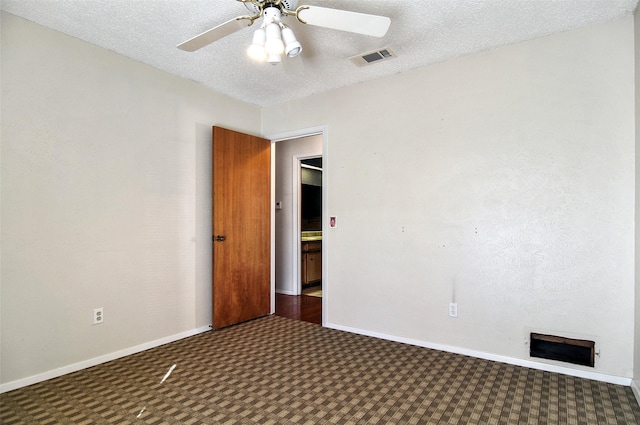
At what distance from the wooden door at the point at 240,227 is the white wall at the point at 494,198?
2.92 feet

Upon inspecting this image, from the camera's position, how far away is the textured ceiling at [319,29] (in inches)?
92.9

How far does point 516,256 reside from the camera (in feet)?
9.37

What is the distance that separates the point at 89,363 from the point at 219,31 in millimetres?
2661

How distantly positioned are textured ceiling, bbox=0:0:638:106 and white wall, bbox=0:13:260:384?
279 millimetres

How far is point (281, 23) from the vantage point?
2057mm

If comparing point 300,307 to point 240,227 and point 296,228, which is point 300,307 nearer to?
point 296,228

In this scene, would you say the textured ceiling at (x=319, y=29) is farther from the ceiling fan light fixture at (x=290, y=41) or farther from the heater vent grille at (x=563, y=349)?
the heater vent grille at (x=563, y=349)

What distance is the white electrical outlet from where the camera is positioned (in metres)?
2.87

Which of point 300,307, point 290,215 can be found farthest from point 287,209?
point 300,307

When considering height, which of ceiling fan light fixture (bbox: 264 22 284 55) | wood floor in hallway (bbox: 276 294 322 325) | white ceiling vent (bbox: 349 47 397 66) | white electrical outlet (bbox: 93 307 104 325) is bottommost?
wood floor in hallway (bbox: 276 294 322 325)

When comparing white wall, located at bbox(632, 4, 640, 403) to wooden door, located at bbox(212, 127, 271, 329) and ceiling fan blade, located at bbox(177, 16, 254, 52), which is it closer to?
ceiling fan blade, located at bbox(177, 16, 254, 52)

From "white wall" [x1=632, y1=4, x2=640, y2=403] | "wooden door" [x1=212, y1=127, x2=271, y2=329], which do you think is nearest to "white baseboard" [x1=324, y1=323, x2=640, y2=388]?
"white wall" [x1=632, y1=4, x2=640, y2=403]

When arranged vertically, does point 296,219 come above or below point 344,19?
below

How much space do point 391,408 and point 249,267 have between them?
236 cm
